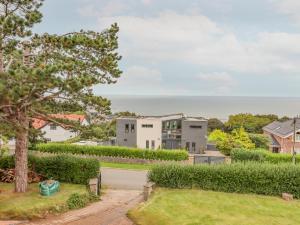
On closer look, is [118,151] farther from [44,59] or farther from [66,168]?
[44,59]

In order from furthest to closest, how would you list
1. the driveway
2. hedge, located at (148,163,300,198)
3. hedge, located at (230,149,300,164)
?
hedge, located at (230,149,300,164) < the driveway < hedge, located at (148,163,300,198)

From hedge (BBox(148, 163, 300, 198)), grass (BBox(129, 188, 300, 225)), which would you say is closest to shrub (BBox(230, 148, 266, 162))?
hedge (BBox(148, 163, 300, 198))

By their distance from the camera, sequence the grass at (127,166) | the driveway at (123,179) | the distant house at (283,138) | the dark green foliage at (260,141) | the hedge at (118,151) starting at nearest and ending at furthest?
the driveway at (123,179) → the grass at (127,166) → the hedge at (118,151) → the distant house at (283,138) → the dark green foliage at (260,141)

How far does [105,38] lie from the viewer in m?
19.7

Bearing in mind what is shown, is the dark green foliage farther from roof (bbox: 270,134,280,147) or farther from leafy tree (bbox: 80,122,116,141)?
leafy tree (bbox: 80,122,116,141)

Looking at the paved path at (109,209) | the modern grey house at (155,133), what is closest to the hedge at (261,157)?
the paved path at (109,209)

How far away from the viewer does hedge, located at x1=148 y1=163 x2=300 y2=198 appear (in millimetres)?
20766

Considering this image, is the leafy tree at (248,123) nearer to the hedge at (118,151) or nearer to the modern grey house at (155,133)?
the modern grey house at (155,133)

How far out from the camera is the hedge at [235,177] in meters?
20.8

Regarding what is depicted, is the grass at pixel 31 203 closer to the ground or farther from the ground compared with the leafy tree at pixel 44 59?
closer to the ground

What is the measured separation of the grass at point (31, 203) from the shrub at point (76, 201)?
27 cm

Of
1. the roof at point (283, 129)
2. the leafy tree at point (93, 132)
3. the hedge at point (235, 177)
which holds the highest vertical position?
the roof at point (283, 129)

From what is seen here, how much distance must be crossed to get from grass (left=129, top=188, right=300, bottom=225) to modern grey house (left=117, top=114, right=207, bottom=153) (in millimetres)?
34521

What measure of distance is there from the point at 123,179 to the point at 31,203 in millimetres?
12193
